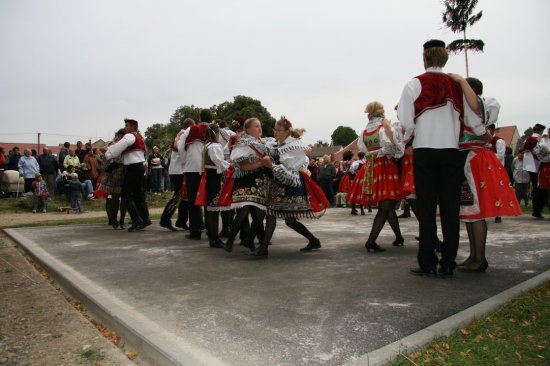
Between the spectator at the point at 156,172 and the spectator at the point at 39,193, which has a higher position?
the spectator at the point at 156,172

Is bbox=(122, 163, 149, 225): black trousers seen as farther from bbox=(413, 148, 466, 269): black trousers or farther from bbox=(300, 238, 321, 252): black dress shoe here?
bbox=(413, 148, 466, 269): black trousers

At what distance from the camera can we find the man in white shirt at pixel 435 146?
172 inches

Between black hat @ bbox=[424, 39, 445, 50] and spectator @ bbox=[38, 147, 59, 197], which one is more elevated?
black hat @ bbox=[424, 39, 445, 50]

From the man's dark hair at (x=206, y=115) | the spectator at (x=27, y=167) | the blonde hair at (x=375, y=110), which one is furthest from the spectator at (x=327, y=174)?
the blonde hair at (x=375, y=110)

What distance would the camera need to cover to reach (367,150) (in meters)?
6.37

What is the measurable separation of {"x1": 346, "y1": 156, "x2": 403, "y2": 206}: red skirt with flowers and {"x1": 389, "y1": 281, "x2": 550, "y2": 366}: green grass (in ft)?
8.90

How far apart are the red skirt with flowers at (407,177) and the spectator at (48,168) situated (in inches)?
566

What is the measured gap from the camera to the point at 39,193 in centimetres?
1416

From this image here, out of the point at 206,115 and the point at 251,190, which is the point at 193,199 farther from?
the point at 251,190

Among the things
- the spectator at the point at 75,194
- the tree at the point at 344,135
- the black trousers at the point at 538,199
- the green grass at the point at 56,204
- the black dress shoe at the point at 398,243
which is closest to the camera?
the black dress shoe at the point at 398,243

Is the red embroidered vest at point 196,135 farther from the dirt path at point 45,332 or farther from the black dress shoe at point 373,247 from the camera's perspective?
the dirt path at point 45,332

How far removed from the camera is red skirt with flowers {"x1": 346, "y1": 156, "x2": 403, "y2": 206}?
596 cm

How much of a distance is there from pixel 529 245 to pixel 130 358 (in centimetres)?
557

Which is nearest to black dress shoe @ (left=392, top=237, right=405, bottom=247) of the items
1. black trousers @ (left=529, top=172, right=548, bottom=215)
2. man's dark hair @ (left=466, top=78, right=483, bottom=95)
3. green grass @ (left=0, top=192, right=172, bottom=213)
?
man's dark hair @ (left=466, top=78, right=483, bottom=95)
